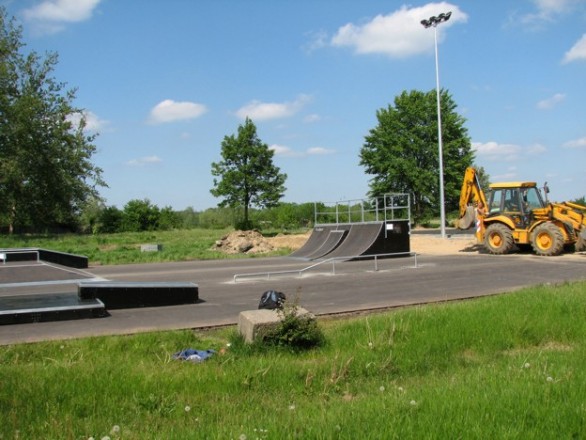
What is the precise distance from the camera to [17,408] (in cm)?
A: 499

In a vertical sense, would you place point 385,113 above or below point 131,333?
above

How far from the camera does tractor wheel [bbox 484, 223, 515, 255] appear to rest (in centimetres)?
2351

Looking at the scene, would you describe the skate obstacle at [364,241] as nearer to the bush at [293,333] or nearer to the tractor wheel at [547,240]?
the tractor wheel at [547,240]

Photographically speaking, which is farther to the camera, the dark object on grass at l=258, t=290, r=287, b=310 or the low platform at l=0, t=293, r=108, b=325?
the low platform at l=0, t=293, r=108, b=325

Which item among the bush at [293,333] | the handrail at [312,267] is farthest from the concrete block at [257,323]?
the handrail at [312,267]

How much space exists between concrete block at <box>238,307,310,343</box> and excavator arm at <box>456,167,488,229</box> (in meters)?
19.2

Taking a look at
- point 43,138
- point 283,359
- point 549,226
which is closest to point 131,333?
point 283,359

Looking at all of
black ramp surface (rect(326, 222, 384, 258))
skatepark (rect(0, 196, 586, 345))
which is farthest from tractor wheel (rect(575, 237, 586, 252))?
black ramp surface (rect(326, 222, 384, 258))

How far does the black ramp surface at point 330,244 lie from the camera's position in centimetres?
2552

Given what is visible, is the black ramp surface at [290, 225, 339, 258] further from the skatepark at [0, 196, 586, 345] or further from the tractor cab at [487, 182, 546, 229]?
the tractor cab at [487, 182, 546, 229]

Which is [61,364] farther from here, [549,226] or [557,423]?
[549,226]

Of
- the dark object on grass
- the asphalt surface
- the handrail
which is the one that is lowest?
the asphalt surface

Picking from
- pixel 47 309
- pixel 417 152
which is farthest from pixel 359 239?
pixel 417 152

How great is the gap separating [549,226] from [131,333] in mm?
18396
